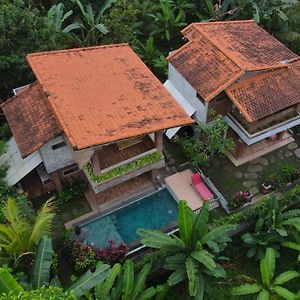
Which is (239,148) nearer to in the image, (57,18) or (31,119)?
(31,119)

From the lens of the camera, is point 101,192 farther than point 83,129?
Yes

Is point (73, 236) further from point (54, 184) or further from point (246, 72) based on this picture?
point (246, 72)

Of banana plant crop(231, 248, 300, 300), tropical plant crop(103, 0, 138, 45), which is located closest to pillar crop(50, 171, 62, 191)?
tropical plant crop(103, 0, 138, 45)

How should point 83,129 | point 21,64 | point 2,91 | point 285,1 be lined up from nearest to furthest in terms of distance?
point 83,129, point 21,64, point 2,91, point 285,1

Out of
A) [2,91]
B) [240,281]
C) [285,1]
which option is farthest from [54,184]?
[285,1]

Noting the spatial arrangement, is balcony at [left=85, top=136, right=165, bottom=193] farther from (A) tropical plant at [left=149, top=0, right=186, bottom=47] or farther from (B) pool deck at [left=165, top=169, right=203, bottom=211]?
(A) tropical plant at [left=149, top=0, right=186, bottom=47]

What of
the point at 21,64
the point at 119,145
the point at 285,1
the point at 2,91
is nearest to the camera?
the point at 119,145

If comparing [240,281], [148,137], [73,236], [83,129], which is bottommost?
[240,281]

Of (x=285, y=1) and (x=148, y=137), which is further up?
(x=285, y=1)
